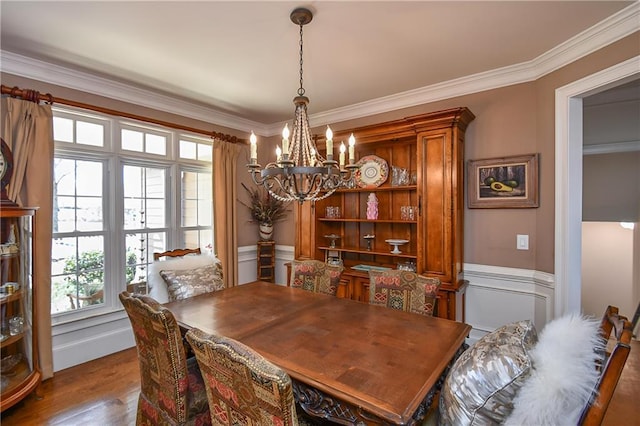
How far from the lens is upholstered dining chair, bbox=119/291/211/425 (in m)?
1.46

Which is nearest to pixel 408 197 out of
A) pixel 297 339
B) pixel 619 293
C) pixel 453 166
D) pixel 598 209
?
pixel 453 166

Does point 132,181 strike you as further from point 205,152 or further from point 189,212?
point 205,152

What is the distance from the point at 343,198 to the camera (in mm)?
3928

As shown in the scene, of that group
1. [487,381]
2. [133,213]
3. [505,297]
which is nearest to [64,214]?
[133,213]

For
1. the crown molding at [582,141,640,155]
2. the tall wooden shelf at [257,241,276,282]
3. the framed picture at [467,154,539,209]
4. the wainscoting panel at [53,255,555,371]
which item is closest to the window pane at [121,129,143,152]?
the wainscoting panel at [53,255,555,371]

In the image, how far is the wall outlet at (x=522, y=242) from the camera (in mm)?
2661

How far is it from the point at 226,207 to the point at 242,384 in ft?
10.1

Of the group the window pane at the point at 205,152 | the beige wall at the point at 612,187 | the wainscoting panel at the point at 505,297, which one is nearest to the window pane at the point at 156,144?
the window pane at the point at 205,152

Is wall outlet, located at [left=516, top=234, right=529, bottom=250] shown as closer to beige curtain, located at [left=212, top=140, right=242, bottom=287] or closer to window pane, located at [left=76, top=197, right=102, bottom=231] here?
beige curtain, located at [left=212, top=140, right=242, bottom=287]

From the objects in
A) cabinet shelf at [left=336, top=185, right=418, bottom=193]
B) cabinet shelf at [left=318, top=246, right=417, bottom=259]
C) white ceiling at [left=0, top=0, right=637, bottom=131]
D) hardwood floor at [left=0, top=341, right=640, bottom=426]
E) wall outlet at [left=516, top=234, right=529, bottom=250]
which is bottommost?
hardwood floor at [left=0, top=341, right=640, bottom=426]

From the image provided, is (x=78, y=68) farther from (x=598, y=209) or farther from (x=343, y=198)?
(x=598, y=209)

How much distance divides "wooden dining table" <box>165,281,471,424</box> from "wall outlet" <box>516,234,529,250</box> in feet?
4.46

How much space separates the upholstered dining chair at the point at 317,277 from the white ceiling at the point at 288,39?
5.80 ft

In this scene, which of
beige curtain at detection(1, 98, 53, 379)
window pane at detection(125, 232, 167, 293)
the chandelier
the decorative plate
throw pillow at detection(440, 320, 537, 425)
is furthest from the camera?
the decorative plate
